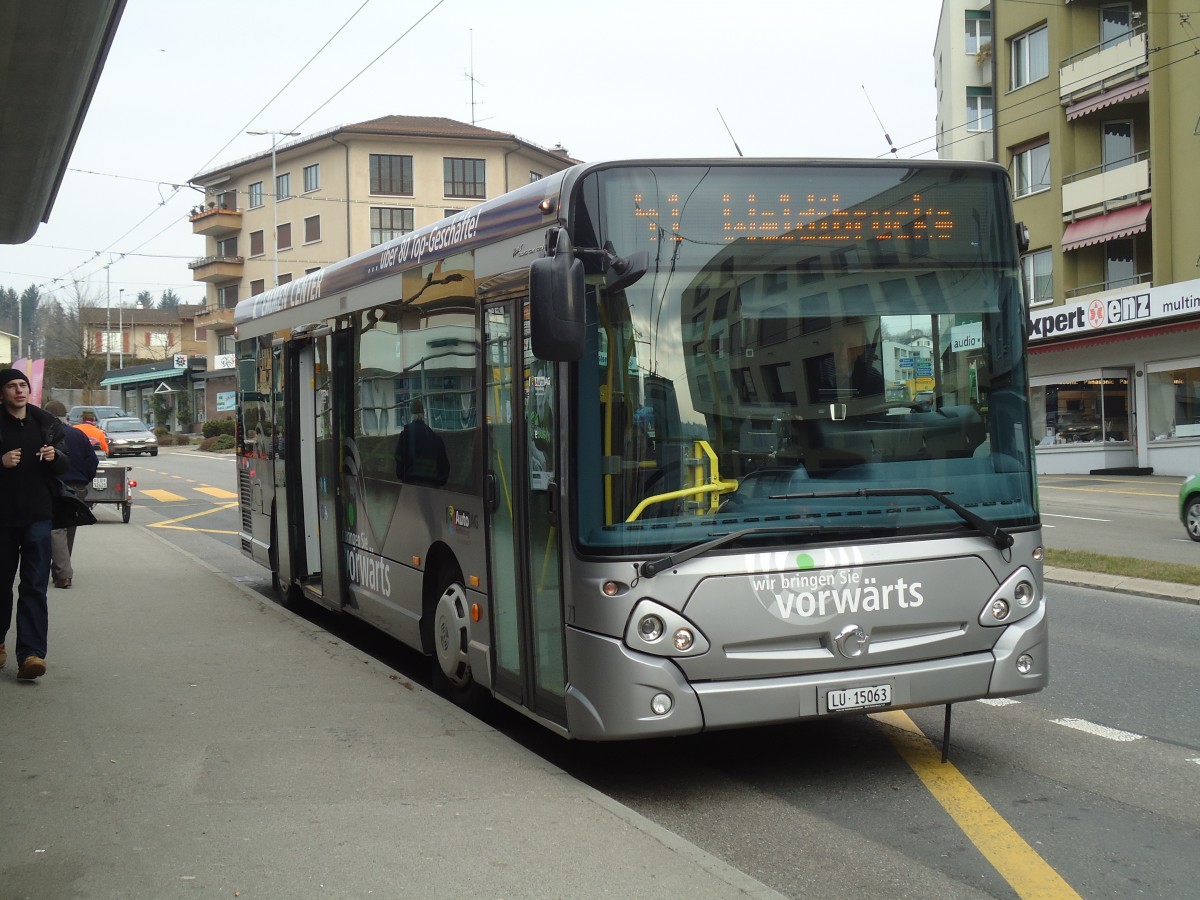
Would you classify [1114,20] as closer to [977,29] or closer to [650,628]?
[977,29]

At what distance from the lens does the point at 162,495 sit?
30.0 meters

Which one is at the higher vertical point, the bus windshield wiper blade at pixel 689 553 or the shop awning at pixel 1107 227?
the shop awning at pixel 1107 227

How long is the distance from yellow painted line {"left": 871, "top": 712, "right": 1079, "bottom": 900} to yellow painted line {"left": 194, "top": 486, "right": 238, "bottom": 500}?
24.5 meters

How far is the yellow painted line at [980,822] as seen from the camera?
15.4 ft

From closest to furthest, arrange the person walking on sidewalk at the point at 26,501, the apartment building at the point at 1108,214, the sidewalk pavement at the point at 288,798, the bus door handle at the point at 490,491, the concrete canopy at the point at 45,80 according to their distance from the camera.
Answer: the sidewalk pavement at the point at 288,798 → the concrete canopy at the point at 45,80 → the bus door handle at the point at 490,491 → the person walking on sidewalk at the point at 26,501 → the apartment building at the point at 1108,214

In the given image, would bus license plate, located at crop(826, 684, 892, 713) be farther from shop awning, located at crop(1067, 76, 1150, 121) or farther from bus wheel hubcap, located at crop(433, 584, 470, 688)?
shop awning, located at crop(1067, 76, 1150, 121)

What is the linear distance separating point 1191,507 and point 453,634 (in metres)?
12.8

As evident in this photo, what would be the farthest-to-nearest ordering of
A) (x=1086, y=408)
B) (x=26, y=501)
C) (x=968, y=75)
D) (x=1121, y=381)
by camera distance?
(x=968, y=75) < (x=1086, y=408) < (x=1121, y=381) < (x=26, y=501)

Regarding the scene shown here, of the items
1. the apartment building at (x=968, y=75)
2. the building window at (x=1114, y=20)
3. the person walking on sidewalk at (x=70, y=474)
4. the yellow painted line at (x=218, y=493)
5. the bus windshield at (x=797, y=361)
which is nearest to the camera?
the bus windshield at (x=797, y=361)

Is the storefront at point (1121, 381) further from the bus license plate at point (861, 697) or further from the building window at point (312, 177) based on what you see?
the building window at point (312, 177)

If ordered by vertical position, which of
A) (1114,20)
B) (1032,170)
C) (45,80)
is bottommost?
(45,80)

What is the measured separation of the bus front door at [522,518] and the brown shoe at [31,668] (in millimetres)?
2867

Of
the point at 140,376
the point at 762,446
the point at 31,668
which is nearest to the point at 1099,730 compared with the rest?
the point at 762,446

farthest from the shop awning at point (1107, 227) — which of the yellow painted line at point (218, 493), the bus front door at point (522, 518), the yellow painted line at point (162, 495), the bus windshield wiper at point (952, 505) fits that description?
the bus front door at point (522, 518)
